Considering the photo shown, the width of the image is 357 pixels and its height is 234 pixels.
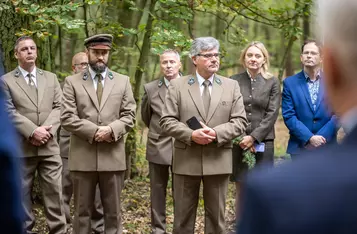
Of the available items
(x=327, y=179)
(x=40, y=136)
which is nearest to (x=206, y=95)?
(x=40, y=136)

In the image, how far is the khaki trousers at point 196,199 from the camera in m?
7.36

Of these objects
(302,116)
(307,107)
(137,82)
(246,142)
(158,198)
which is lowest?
(158,198)

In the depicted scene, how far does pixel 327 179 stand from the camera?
150 cm

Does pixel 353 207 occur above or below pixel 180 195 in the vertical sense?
above

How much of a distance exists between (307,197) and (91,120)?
20.4 feet

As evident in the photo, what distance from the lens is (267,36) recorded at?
84.3 feet

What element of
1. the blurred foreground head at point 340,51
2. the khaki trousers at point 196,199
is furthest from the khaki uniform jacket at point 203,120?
the blurred foreground head at point 340,51

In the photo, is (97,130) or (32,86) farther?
(32,86)

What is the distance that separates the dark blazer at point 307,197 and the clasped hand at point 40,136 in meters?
6.62

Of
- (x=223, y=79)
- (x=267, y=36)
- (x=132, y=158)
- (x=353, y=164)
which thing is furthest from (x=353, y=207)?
(x=267, y=36)

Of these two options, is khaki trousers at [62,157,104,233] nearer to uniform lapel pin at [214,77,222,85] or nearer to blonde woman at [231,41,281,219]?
blonde woman at [231,41,281,219]

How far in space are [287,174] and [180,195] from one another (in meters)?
5.89

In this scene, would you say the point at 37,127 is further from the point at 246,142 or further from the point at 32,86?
the point at 246,142

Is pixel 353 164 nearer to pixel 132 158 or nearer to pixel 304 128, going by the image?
pixel 304 128
